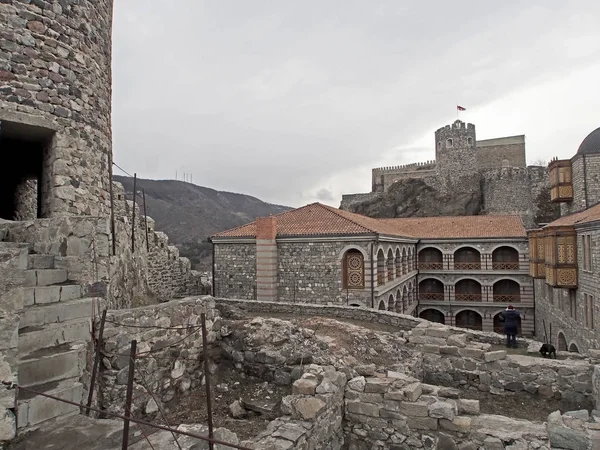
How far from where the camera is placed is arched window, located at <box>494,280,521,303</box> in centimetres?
3203

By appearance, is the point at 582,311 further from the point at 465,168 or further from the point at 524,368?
the point at 465,168

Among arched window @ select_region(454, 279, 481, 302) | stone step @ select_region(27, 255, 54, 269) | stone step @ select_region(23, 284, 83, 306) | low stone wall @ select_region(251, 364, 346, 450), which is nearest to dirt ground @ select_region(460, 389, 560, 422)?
low stone wall @ select_region(251, 364, 346, 450)

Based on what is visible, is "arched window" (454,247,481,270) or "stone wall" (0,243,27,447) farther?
"arched window" (454,247,481,270)

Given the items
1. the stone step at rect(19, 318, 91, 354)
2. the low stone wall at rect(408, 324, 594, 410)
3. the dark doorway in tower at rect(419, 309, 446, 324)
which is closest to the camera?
the stone step at rect(19, 318, 91, 354)

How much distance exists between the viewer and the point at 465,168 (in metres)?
46.7

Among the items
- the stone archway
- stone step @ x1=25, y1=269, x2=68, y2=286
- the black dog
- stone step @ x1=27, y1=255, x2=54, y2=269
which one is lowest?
the stone archway

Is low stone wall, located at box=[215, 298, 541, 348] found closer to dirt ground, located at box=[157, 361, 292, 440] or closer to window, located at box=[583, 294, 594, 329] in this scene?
window, located at box=[583, 294, 594, 329]

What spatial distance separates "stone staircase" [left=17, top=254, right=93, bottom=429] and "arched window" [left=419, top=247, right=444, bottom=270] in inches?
1269

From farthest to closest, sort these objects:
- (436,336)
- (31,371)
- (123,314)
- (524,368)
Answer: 1. (436,336)
2. (524,368)
3. (123,314)
4. (31,371)

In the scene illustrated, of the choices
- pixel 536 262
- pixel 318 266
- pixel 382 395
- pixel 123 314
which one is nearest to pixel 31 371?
pixel 123 314

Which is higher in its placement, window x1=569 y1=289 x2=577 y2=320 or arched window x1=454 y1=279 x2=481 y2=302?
window x1=569 y1=289 x2=577 y2=320

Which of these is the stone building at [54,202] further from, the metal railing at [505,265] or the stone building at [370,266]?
the metal railing at [505,265]

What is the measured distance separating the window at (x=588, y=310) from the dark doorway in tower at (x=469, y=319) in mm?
15261

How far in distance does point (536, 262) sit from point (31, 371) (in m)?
26.5
